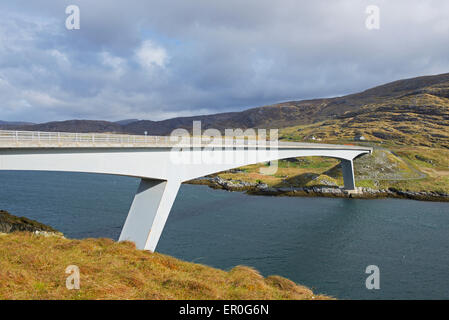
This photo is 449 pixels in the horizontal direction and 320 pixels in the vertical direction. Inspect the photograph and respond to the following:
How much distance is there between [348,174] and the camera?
5688cm

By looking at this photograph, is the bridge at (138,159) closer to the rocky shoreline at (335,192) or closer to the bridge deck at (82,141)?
the bridge deck at (82,141)

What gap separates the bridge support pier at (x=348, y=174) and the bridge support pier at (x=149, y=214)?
47368mm

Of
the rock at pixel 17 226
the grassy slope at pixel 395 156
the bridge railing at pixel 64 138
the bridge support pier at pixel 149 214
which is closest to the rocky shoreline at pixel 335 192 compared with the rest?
the grassy slope at pixel 395 156

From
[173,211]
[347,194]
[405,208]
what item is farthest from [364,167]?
[173,211]

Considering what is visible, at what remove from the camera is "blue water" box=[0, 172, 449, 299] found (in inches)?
829

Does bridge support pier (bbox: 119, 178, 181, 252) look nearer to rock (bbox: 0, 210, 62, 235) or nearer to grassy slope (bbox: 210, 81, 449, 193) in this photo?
rock (bbox: 0, 210, 62, 235)

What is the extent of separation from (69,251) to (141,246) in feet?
19.1

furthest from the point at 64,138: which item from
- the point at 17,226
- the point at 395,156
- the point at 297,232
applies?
the point at 395,156

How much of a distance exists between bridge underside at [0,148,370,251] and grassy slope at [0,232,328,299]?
3608 millimetres

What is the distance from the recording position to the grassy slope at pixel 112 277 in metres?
7.80

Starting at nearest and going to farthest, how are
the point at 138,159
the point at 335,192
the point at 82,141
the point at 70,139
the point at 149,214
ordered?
the point at 70,139, the point at 82,141, the point at 138,159, the point at 149,214, the point at 335,192

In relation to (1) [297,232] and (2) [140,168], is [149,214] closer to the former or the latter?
(2) [140,168]

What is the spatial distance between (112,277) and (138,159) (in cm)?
890

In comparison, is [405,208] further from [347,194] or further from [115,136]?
[115,136]
